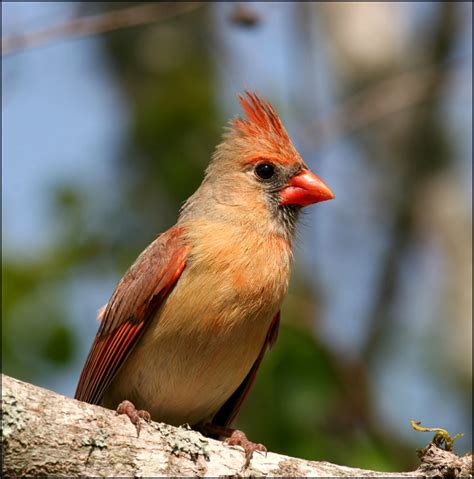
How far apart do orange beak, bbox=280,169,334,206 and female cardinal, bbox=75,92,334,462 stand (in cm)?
8

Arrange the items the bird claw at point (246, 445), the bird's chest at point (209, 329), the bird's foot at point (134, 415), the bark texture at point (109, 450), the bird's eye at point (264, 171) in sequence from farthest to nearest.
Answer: the bird's eye at point (264, 171), the bird's chest at point (209, 329), the bird claw at point (246, 445), the bird's foot at point (134, 415), the bark texture at point (109, 450)

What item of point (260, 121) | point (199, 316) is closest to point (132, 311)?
point (199, 316)

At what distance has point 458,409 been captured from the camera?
23.3 feet

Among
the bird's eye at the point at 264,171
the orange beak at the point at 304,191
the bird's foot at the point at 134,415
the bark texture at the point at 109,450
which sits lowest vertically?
the bark texture at the point at 109,450

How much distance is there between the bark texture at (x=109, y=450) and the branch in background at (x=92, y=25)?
2285mm

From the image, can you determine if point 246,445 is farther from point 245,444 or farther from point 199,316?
point 199,316

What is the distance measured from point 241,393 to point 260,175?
1.12m

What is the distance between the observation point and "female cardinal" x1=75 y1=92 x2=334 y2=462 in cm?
405

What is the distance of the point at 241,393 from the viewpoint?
465 cm

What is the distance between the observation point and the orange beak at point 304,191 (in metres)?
4.71

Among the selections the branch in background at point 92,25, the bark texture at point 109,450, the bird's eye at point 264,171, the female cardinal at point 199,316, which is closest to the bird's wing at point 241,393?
the female cardinal at point 199,316

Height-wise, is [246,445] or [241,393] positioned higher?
[241,393]

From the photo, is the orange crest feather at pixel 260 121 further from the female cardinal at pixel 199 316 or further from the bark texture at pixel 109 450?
the bark texture at pixel 109 450

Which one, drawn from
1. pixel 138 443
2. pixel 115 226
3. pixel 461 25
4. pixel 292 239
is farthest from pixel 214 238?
pixel 461 25
